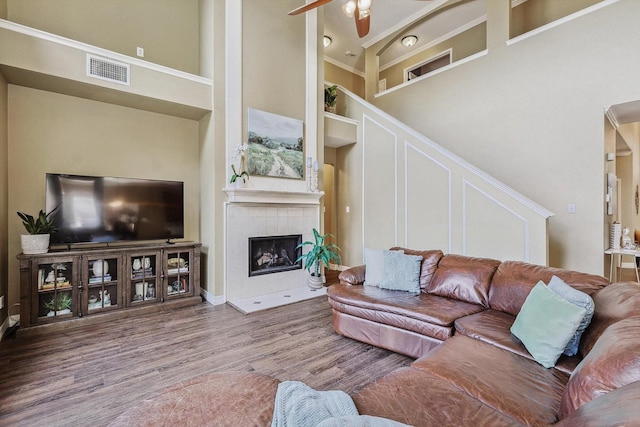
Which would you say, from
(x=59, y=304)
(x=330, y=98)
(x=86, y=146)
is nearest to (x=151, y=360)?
(x=59, y=304)

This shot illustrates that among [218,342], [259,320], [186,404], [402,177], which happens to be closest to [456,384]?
[186,404]

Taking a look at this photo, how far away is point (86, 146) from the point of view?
3682 millimetres

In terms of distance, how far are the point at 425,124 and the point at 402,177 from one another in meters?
1.66

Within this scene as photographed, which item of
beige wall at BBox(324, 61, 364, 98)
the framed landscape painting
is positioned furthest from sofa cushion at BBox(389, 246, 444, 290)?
beige wall at BBox(324, 61, 364, 98)

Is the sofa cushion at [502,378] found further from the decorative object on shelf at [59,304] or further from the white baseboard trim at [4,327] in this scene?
the white baseboard trim at [4,327]

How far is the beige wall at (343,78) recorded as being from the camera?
777 cm

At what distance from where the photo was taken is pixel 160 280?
3723mm

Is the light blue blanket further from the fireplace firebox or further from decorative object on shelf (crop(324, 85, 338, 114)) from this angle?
decorative object on shelf (crop(324, 85, 338, 114))

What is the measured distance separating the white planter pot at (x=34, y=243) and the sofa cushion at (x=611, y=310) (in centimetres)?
460

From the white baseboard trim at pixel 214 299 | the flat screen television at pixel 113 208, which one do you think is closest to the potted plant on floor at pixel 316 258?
the white baseboard trim at pixel 214 299

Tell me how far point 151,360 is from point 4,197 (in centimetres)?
245

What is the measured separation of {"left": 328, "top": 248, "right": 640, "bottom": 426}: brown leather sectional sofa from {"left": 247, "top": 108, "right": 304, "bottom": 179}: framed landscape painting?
2268mm

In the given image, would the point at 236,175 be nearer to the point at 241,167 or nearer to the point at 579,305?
the point at 241,167

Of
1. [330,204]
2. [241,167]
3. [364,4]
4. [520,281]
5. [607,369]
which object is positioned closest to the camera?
[607,369]
